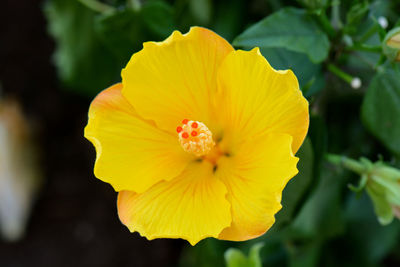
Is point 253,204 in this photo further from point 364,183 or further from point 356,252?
point 356,252

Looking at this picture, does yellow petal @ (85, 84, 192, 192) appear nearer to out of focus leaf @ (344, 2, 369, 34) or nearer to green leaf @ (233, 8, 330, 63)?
green leaf @ (233, 8, 330, 63)

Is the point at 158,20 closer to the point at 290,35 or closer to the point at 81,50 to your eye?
the point at 290,35

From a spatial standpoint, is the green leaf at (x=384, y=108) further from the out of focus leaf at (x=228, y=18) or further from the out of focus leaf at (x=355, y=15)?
the out of focus leaf at (x=228, y=18)

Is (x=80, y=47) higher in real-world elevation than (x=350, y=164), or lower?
lower

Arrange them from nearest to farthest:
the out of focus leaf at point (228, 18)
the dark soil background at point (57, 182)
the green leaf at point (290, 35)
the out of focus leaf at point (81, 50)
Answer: the green leaf at point (290, 35)
the out of focus leaf at point (228, 18)
the out of focus leaf at point (81, 50)
the dark soil background at point (57, 182)

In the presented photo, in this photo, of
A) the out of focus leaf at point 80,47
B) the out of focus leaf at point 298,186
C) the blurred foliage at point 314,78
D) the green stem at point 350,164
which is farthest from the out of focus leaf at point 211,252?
the out of focus leaf at point 80,47

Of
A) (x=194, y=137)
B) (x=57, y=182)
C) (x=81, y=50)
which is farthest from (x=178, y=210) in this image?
(x=57, y=182)

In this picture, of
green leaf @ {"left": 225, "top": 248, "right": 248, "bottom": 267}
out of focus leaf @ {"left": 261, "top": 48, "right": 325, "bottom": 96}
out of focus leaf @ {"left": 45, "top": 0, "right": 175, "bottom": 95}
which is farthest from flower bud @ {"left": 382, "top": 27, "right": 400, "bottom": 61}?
out of focus leaf @ {"left": 45, "top": 0, "right": 175, "bottom": 95}
